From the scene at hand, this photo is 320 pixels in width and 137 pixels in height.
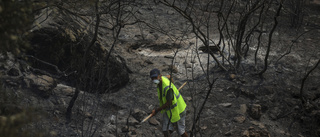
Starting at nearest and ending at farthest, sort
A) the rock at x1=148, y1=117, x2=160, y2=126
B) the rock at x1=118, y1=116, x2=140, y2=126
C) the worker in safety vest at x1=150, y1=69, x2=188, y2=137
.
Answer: the worker in safety vest at x1=150, y1=69, x2=188, y2=137
the rock at x1=118, y1=116, x2=140, y2=126
the rock at x1=148, y1=117, x2=160, y2=126

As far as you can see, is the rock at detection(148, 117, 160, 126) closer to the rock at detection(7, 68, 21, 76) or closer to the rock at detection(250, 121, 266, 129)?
the rock at detection(250, 121, 266, 129)

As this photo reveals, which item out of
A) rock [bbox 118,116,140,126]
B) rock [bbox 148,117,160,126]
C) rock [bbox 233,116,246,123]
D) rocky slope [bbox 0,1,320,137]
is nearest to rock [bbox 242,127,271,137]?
rocky slope [bbox 0,1,320,137]

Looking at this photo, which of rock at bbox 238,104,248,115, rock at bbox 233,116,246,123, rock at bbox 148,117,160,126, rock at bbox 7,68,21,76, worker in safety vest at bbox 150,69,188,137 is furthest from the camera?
rock at bbox 238,104,248,115

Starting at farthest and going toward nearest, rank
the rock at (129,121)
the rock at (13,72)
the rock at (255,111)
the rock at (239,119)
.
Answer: the rock at (255,111) → the rock at (239,119) → the rock at (129,121) → the rock at (13,72)

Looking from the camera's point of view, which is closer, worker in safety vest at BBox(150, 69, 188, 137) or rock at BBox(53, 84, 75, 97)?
worker in safety vest at BBox(150, 69, 188, 137)

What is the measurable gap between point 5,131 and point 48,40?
161 inches

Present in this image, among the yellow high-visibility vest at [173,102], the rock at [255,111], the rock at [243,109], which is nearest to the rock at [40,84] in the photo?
the yellow high-visibility vest at [173,102]

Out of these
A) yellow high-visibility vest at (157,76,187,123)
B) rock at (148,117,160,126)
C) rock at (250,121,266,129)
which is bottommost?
rock at (250,121,266,129)

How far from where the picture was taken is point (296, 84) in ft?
27.3

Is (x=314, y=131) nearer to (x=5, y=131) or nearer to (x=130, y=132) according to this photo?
(x=130, y=132)

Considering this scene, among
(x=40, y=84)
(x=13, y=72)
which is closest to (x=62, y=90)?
(x=40, y=84)

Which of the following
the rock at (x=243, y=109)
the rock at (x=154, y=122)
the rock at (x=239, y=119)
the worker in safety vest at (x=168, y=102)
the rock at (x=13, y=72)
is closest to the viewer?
the worker in safety vest at (x=168, y=102)

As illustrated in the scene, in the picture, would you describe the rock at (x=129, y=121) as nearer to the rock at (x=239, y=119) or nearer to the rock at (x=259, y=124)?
the rock at (x=239, y=119)

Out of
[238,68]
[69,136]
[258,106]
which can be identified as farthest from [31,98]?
[238,68]
